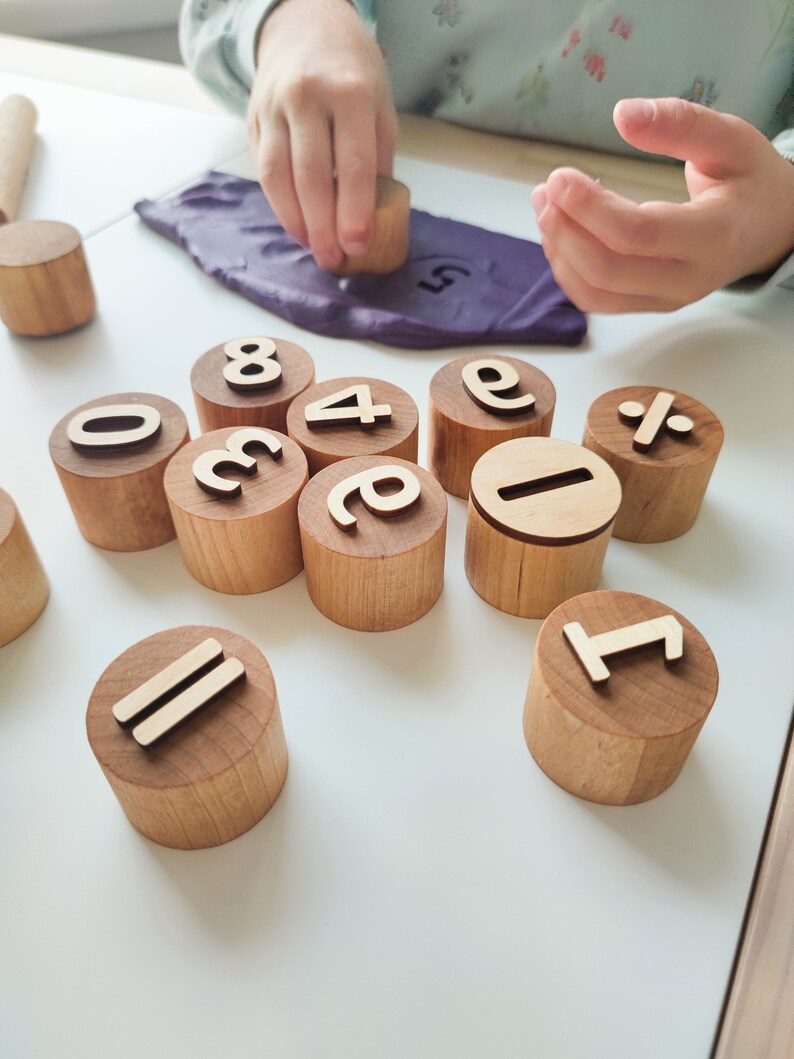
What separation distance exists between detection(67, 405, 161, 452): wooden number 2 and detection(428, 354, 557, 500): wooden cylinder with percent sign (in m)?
Result: 0.23

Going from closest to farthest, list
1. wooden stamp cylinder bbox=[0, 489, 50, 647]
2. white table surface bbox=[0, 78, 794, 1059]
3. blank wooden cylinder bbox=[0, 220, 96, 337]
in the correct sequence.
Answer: white table surface bbox=[0, 78, 794, 1059] < wooden stamp cylinder bbox=[0, 489, 50, 647] < blank wooden cylinder bbox=[0, 220, 96, 337]

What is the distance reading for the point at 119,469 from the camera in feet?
2.04

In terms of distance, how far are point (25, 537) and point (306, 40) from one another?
0.69m

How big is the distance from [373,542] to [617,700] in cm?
19

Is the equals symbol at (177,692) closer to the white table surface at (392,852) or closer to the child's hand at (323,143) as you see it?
the white table surface at (392,852)

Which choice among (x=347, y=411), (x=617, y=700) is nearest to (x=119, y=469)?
(x=347, y=411)

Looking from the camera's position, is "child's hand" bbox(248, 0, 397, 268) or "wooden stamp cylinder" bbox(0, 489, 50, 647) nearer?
"wooden stamp cylinder" bbox(0, 489, 50, 647)

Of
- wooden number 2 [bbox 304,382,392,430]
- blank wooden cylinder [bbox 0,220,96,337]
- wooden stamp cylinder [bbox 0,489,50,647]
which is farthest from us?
blank wooden cylinder [bbox 0,220,96,337]

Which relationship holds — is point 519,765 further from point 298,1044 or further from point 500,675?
point 298,1044

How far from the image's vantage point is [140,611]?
0.60m

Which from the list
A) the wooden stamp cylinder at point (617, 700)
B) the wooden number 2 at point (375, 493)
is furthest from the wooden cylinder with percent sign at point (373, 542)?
the wooden stamp cylinder at point (617, 700)

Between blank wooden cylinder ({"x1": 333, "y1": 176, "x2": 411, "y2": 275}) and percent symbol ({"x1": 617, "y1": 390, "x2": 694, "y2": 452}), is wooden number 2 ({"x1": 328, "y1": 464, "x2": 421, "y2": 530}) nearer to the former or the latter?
percent symbol ({"x1": 617, "y1": 390, "x2": 694, "y2": 452})

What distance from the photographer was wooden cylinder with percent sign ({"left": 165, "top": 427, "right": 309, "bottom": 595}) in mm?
585

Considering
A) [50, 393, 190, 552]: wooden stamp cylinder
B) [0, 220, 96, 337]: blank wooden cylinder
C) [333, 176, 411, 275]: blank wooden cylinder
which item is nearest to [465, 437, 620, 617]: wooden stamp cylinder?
[50, 393, 190, 552]: wooden stamp cylinder
